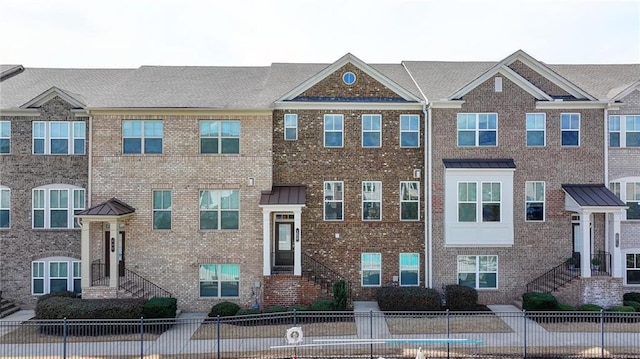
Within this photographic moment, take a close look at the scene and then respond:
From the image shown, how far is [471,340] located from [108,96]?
17.9m

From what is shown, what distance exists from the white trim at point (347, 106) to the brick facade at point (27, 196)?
31.0ft

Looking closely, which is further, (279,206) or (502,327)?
(279,206)

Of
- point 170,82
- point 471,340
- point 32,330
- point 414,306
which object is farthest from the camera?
point 170,82

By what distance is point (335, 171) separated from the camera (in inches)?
812

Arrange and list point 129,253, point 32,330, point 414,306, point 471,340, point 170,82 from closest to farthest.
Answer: point 471,340 → point 32,330 → point 414,306 → point 129,253 → point 170,82

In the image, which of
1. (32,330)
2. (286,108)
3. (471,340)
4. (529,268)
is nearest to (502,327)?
(471,340)

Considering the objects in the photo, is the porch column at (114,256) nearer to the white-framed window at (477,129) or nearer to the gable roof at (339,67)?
the gable roof at (339,67)

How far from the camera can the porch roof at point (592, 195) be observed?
18.8m

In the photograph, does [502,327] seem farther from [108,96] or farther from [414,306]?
[108,96]

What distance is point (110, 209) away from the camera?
1836cm

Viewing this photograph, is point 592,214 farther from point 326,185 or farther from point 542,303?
point 326,185

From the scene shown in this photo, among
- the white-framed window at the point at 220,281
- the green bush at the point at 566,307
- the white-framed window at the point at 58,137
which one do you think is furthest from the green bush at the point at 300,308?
the white-framed window at the point at 58,137

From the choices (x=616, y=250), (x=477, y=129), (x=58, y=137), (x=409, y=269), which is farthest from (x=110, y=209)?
(x=616, y=250)

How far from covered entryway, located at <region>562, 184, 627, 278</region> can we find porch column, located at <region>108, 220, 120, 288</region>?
62.7 ft
